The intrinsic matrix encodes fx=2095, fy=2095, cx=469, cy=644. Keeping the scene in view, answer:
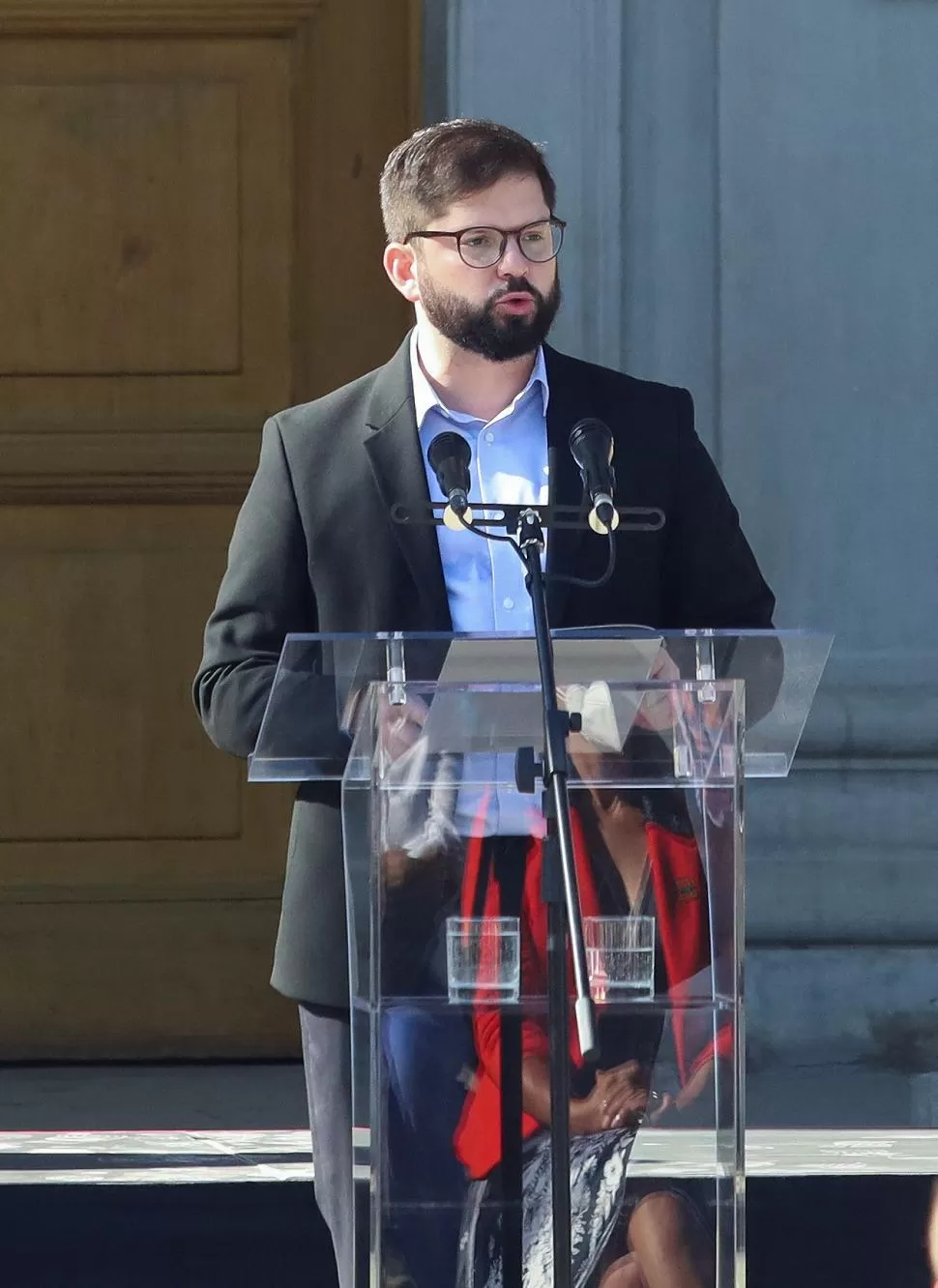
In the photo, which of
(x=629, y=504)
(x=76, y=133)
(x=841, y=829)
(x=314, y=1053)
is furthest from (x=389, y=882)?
(x=76, y=133)

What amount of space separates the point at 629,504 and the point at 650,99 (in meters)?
2.28

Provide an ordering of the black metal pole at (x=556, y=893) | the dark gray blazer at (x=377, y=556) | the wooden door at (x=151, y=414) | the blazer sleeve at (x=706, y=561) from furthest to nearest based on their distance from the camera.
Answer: the wooden door at (x=151, y=414)
the blazer sleeve at (x=706, y=561)
the dark gray blazer at (x=377, y=556)
the black metal pole at (x=556, y=893)

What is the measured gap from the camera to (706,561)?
9.92ft

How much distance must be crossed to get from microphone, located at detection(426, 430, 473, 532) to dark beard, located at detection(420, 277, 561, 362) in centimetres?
51

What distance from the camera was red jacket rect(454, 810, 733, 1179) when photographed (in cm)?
239

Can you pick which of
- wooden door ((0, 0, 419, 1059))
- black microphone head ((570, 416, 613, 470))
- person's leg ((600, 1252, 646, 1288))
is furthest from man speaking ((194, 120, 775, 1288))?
wooden door ((0, 0, 419, 1059))

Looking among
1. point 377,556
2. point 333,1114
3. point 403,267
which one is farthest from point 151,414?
point 333,1114

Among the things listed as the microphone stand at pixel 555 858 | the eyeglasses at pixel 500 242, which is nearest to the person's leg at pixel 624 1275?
the microphone stand at pixel 555 858

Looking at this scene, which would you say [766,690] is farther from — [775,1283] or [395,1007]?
[775,1283]

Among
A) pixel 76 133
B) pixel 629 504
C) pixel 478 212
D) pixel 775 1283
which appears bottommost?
pixel 775 1283

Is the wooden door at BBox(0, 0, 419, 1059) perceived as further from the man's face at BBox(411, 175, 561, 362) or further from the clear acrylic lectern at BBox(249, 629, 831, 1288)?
the clear acrylic lectern at BBox(249, 629, 831, 1288)

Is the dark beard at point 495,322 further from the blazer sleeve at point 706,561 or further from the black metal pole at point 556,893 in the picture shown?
the black metal pole at point 556,893

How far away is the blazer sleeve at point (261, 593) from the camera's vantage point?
293 cm

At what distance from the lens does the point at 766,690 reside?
98.1 inches
